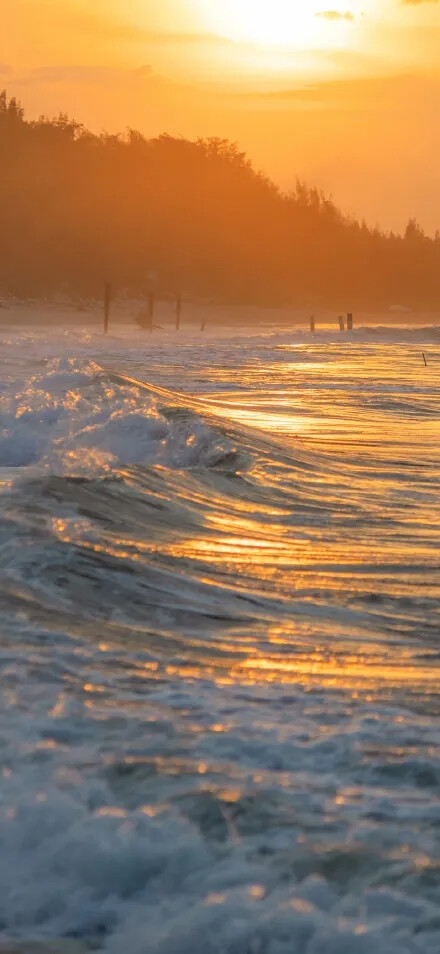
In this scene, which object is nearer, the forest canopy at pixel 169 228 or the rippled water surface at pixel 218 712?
the rippled water surface at pixel 218 712

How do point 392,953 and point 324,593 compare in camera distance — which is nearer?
point 392,953

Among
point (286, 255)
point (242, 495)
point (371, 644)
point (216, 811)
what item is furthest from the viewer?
point (286, 255)

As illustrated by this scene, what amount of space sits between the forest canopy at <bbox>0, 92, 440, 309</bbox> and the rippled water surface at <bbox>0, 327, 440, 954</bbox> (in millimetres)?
57872

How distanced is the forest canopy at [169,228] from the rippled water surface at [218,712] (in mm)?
57872

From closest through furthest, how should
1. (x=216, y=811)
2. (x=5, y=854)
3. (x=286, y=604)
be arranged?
(x=5, y=854), (x=216, y=811), (x=286, y=604)

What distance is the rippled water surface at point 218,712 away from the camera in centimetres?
283

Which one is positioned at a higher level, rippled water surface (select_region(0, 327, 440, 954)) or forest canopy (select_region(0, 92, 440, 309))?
forest canopy (select_region(0, 92, 440, 309))

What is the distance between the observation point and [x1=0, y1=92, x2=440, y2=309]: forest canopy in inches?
2746

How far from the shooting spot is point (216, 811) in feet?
10.5

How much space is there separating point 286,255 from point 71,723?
90.3 m

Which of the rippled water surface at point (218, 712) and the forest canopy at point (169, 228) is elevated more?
the forest canopy at point (169, 228)

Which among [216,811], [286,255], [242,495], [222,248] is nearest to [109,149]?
[222,248]

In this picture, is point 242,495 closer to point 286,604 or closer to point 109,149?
point 286,604

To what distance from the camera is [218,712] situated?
12.5 ft
